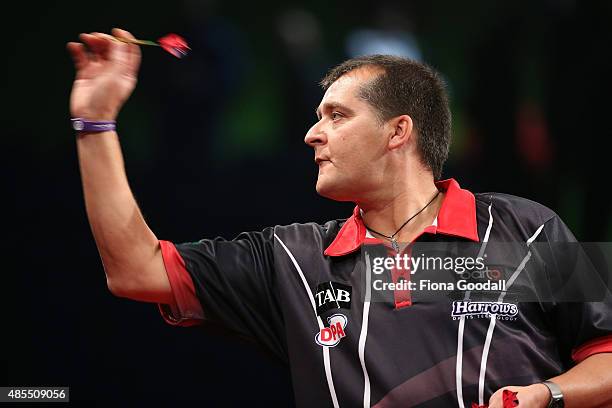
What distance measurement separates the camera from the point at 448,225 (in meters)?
2.20

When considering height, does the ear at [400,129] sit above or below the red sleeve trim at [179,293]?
above

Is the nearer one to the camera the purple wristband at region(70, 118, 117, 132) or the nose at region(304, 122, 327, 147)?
the purple wristband at region(70, 118, 117, 132)

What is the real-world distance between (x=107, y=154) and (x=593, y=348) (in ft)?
3.88

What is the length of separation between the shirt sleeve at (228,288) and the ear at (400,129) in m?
0.43

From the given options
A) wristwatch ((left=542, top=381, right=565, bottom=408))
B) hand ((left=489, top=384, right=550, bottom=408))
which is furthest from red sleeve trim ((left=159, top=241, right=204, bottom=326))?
wristwatch ((left=542, top=381, right=565, bottom=408))

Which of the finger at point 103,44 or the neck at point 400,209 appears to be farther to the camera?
the neck at point 400,209

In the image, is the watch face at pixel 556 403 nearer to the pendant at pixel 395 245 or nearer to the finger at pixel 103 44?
the pendant at pixel 395 245

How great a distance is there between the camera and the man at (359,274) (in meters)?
1.95

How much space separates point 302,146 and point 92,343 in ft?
3.38

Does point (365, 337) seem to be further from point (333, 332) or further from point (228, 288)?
point (228, 288)

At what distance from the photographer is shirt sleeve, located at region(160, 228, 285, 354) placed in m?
2.11

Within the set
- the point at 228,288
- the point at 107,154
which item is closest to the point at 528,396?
the point at 228,288

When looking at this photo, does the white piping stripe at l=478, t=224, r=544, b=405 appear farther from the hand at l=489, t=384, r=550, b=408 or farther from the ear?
the ear

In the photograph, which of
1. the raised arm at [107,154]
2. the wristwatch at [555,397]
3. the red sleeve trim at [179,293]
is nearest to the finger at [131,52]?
the raised arm at [107,154]
